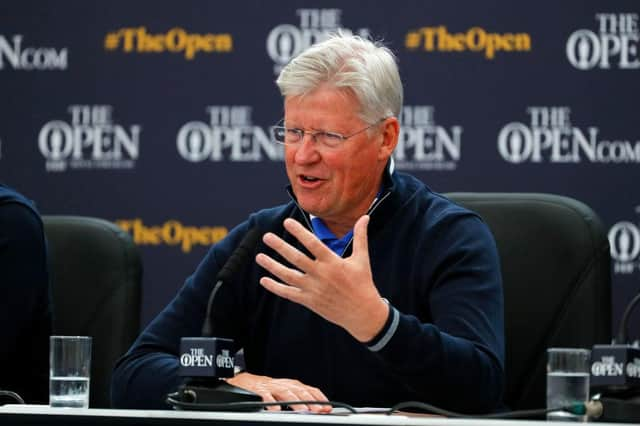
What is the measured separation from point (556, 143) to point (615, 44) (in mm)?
420

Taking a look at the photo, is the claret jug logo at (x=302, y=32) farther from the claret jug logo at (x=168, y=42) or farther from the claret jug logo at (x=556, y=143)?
the claret jug logo at (x=556, y=143)

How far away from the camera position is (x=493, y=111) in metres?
4.25

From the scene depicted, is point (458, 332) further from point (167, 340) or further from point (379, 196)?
point (167, 340)

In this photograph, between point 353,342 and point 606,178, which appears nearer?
point 353,342

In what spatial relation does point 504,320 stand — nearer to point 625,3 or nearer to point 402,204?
point 402,204

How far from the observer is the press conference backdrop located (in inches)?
165

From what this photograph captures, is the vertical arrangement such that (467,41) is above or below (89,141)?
above

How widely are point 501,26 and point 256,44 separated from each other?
0.93 m

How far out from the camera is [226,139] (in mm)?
4414

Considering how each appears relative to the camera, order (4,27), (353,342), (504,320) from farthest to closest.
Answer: (4,27) < (504,320) < (353,342)

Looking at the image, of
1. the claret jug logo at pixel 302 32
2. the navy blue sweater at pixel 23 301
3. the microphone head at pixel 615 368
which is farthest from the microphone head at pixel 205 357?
the claret jug logo at pixel 302 32

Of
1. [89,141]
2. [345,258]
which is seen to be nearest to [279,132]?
[345,258]

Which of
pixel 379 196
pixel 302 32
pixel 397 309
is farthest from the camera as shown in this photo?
pixel 302 32

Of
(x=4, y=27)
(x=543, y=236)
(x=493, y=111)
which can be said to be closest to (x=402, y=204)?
(x=543, y=236)
